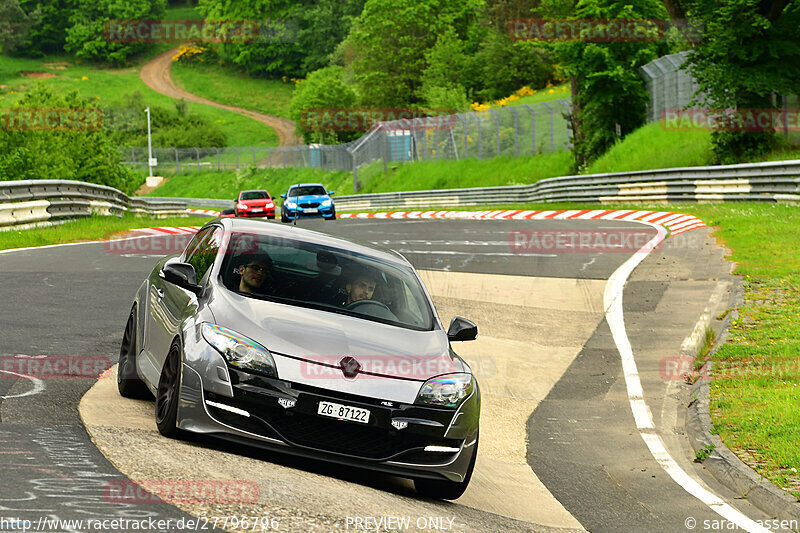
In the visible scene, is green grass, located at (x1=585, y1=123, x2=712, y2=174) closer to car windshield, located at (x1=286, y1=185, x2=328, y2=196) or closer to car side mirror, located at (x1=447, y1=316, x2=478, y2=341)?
car windshield, located at (x1=286, y1=185, x2=328, y2=196)

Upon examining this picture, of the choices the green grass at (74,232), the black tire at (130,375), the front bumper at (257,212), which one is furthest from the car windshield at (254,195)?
the black tire at (130,375)

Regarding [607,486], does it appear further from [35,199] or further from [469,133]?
[469,133]

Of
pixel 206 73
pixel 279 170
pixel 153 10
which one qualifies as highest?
pixel 153 10

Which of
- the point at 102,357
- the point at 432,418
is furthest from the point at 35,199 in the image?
the point at 432,418

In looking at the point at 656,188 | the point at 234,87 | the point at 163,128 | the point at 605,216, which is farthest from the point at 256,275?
the point at 234,87

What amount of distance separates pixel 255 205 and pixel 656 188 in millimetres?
15769

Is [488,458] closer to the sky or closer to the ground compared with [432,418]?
closer to the ground

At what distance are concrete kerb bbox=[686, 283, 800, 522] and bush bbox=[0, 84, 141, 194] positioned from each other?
34077mm

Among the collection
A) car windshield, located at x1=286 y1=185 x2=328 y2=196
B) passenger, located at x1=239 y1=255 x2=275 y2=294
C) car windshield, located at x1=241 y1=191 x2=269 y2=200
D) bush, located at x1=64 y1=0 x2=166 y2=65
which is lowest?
car windshield, located at x1=241 y1=191 x2=269 y2=200

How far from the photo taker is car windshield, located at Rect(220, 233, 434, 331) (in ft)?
24.2

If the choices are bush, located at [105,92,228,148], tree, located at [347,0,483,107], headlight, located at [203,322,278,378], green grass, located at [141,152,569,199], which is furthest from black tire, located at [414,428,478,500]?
bush, located at [105,92,228,148]

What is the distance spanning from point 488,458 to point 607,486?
1041mm

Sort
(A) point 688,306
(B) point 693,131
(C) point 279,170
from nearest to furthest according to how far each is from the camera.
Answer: (A) point 688,306 < (B) point 693,131 < (C) point 279,170

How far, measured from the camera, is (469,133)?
2263 inches
